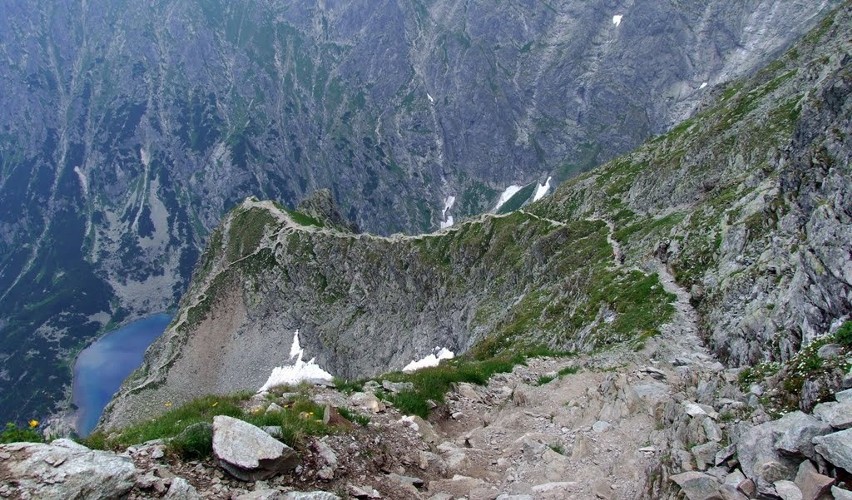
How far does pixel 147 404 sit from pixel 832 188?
120 meters

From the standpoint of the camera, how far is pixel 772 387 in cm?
1080

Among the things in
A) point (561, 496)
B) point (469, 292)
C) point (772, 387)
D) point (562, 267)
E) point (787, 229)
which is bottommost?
point (561, 496)

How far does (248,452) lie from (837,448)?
9.45m

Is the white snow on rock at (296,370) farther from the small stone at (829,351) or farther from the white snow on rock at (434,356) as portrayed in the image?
the small stone at (829,351)

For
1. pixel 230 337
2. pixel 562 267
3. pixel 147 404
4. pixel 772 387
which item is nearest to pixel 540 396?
pixel 772 387

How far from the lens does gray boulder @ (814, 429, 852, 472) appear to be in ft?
24.1

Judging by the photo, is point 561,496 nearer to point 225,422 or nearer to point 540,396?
point 225,422

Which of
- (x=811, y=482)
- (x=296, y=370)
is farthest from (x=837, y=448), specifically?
(x=296, y=370)

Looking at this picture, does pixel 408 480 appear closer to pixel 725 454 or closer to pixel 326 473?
pixel 326 473

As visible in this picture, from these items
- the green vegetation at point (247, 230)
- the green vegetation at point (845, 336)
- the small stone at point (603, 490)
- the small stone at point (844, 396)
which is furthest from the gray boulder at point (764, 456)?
the green vegetation at point (247, 230)

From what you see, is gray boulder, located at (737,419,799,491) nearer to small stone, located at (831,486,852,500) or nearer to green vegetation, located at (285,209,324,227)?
small stone, located at (831,486,852,500)

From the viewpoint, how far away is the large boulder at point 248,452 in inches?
391

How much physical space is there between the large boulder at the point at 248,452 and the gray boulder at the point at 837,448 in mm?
8779

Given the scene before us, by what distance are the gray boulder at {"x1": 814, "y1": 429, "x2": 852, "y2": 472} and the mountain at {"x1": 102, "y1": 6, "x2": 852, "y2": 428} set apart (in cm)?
256
